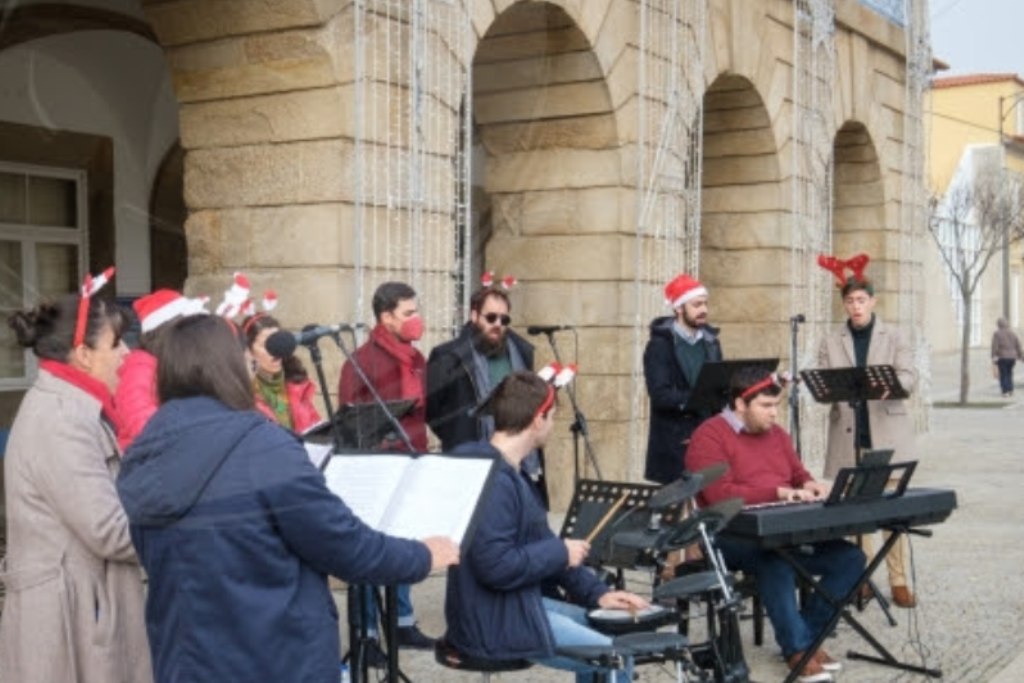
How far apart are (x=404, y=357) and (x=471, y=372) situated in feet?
1.40

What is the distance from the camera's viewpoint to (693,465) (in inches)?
231

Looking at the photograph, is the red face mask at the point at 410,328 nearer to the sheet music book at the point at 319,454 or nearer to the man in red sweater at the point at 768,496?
the man in red sweater at the point at 768,496

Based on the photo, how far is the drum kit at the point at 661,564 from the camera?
14.0 feet

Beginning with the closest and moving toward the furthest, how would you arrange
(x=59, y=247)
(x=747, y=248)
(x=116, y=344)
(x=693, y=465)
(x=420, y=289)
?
(x=116, y=344) → (x=693, y=465) → (x=420, y=289) → (x=59, y=247) → (x=747, y=248)

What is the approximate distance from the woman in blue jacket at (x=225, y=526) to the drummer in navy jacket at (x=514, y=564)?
1.04 m

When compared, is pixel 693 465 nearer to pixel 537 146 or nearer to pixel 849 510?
pixel 849 510

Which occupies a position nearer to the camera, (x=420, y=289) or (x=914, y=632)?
(x=914, y=632)

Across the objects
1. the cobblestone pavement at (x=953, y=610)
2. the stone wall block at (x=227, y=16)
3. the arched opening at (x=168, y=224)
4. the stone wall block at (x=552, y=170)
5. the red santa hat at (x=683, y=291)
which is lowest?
the cobblestone pavement at (x=953, y=610)

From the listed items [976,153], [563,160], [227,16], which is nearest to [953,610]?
[563,160]

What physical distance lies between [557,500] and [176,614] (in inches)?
290

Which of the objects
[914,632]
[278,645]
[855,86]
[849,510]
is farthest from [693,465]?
[855,86]

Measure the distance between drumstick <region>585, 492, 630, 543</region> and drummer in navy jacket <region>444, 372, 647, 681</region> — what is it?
16.5 inches

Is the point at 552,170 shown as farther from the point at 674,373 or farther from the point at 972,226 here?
the point at 972,226

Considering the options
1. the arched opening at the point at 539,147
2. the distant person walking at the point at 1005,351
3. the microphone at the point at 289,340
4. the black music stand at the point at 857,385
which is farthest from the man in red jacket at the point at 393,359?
the distant person walking at the point at 1005,351
